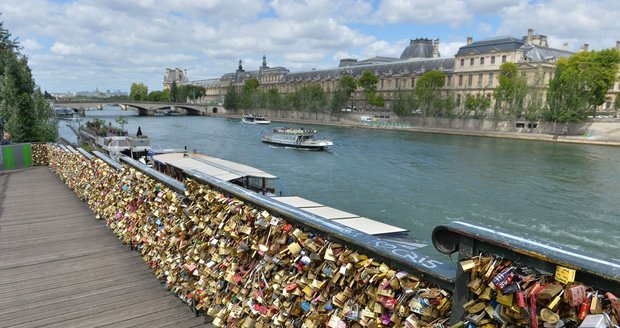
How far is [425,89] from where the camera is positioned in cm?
7306

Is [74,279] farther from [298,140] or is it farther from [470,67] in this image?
[470,67]

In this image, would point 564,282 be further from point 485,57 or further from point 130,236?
point 485,57

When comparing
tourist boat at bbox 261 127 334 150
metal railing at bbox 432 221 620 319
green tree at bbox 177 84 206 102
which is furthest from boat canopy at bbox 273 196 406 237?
green tree at bbox 177 84 206 102

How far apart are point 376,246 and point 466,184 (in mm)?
24915

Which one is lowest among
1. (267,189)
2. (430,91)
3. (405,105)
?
(267,189)

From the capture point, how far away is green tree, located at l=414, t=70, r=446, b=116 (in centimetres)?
7019

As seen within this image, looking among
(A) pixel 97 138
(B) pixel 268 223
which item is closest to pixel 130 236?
(B) pixel 268 223

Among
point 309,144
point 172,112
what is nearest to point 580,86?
point 309,144

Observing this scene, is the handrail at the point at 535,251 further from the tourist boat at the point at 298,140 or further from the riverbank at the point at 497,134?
the riverbank at the point at 497,134

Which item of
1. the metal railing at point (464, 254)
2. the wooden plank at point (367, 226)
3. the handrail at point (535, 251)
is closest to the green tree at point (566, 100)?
the wooden plank at point (367, 226)

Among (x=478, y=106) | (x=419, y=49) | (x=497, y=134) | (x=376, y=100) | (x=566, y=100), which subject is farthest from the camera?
(x=419, y=49)

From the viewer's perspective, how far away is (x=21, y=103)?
1557cm

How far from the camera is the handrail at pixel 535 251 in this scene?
1.41m

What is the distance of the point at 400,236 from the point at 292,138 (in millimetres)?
32698
